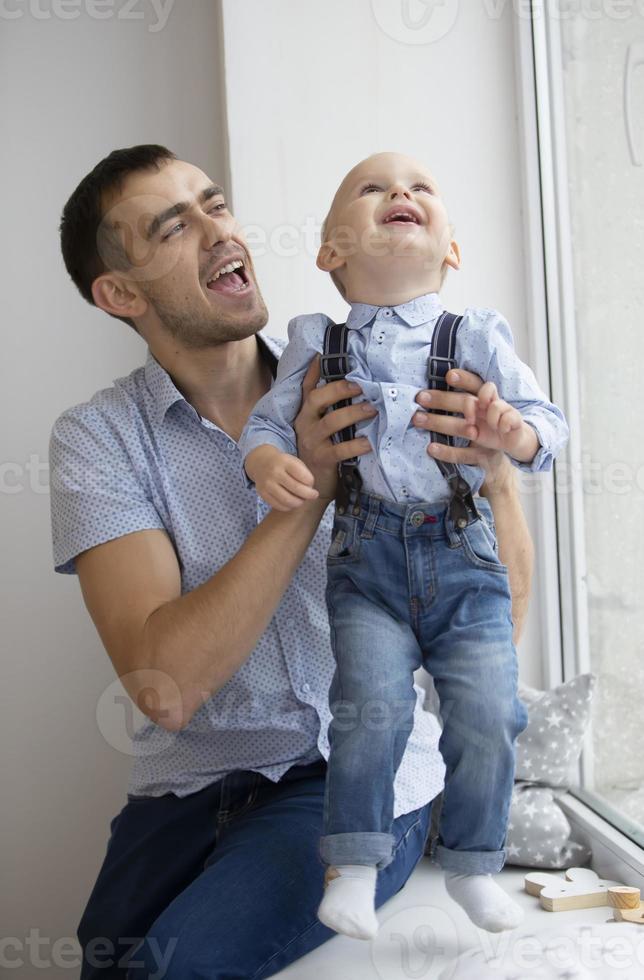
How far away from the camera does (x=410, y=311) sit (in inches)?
56.3

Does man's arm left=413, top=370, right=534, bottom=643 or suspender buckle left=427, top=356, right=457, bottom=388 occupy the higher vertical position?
suspender buckle left=427, top=356, right=457, bottom=388

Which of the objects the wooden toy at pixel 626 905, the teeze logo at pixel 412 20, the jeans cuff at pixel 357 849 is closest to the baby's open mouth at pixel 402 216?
the jeans cuff at pixel 357 849

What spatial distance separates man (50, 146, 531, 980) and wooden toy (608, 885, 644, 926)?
1.05 feet

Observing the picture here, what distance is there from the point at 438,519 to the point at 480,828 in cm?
39

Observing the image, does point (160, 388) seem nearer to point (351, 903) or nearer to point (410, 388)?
point (410, 388)

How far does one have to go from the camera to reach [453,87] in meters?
2.25

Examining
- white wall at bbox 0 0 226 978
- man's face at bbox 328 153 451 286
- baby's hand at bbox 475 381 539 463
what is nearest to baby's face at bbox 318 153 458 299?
man's face at bbox 328 153 451 286

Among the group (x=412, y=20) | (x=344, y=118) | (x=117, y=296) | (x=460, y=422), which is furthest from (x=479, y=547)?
(x=412, y=20)

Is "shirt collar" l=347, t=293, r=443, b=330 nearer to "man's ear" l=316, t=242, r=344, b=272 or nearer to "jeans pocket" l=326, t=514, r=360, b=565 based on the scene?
"man's ear" l=316, t=242, r=344, b=272

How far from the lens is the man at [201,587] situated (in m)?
1.47

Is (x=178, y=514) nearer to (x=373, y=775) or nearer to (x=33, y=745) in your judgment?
(x=373, y=775)

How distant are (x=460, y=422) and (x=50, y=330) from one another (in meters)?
1.47

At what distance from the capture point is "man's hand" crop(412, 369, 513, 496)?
4.41 feet

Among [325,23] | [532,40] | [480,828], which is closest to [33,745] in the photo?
[480,828]
